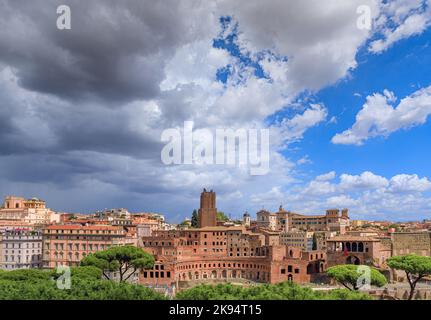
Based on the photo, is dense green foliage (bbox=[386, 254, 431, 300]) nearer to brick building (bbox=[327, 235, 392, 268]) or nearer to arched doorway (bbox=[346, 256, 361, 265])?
brick building (bbox=[327, 235, 392, 268])

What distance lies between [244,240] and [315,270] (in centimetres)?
1531

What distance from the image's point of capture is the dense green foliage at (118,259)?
62.9m

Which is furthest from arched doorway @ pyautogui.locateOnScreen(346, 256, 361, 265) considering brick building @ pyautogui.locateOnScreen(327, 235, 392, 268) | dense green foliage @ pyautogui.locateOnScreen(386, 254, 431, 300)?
dense green foliage @ pyautogui.locateOnScreen(386, 254, 431, 300)

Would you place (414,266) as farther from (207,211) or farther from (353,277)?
(207,211)

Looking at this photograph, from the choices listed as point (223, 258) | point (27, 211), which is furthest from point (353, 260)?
point (27, 211)

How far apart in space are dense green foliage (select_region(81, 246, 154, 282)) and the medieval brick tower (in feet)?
117

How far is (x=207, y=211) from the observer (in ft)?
347

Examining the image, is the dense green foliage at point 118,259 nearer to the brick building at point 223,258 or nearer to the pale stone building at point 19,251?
the brick building at point 223,258

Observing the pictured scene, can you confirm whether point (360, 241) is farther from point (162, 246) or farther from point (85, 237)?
point (85, 237)

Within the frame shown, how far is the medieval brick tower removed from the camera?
345ft

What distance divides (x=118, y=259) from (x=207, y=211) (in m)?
41.7

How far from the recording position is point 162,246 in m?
84.3

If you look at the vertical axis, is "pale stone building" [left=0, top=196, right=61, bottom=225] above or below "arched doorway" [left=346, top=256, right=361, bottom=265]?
above
